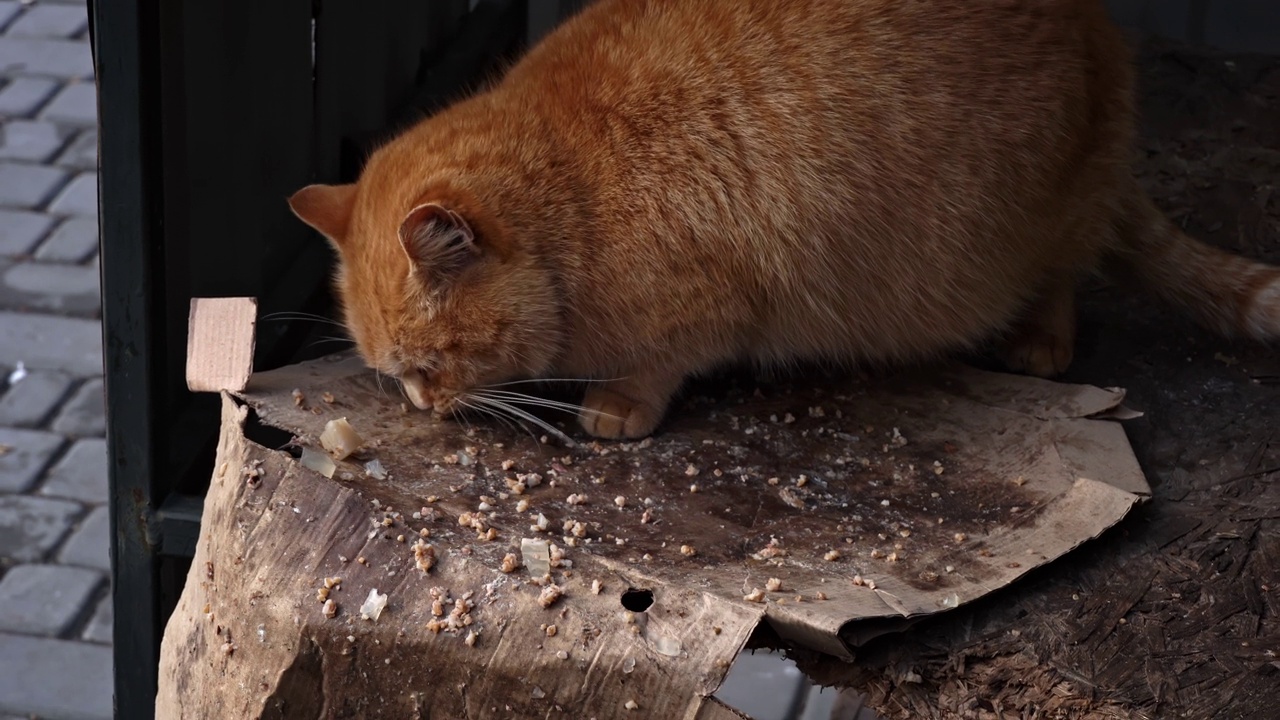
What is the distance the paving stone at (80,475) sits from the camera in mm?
3688

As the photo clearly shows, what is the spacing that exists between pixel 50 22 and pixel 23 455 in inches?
95.4

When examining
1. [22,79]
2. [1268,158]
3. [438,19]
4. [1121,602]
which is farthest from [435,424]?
[22,79]

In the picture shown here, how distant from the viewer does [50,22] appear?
5.36 meters

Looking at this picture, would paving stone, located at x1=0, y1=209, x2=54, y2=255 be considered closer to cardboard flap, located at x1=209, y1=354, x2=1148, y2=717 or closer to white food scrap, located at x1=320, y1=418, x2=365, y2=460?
cardboard flap, located at x1=209, y1=354, x2=1148, y2=717

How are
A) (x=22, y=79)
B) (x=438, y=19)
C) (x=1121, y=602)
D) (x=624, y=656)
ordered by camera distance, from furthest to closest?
1. (x=22, y=79)
2. (x=438, y=19)
3. (x=1121, y=602)
4. (x=624, y=656)

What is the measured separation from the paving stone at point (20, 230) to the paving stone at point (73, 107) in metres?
0.53

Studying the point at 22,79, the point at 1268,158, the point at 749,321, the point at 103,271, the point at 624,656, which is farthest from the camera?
the point at 22,79

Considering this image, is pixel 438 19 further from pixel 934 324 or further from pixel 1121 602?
pixel 1121 602

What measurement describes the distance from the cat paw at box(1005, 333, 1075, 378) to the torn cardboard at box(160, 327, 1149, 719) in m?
0.12

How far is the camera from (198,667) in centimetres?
173

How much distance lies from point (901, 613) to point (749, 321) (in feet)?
2.22

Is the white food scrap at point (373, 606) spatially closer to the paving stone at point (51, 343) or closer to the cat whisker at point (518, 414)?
the cat whisker at point (518, 414)

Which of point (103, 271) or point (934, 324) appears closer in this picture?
point (103, 271)

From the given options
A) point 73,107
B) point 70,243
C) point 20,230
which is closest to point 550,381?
point 70,243
